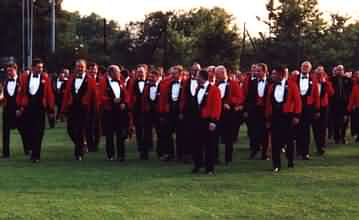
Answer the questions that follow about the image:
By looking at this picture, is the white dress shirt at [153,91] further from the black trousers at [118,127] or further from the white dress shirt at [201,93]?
the white dress shirt at [201,93]

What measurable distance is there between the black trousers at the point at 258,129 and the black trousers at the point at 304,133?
90cm

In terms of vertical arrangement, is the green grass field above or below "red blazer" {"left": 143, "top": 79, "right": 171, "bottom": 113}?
below

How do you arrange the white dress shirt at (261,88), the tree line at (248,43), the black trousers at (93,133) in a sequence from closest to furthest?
the white dress shirt at (261,88)
the black trousers at (93,133)
the tree line at (248,43)

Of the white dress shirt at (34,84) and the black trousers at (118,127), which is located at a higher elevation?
the white dress shirt at (34,84)

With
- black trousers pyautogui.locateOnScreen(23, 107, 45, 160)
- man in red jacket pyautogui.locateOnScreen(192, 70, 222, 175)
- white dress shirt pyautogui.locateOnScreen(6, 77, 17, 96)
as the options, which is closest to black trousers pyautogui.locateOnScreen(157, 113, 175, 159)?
black trousers pyautogui.locateOnScreen(23, 107, 45, 160)

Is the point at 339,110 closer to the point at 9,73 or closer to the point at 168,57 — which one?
the point at 9,73

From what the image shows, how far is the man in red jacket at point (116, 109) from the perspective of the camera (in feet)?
58.0

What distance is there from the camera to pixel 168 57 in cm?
5447

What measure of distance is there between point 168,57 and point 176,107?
3662cm

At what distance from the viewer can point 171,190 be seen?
42.9 feet

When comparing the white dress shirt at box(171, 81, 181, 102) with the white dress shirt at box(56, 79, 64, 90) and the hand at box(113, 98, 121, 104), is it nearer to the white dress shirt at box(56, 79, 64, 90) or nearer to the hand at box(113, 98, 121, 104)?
the hand at box(113, 98, 121, 104)

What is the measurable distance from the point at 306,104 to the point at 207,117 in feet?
14.7

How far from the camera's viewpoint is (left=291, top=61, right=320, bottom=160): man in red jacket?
60.8 feet

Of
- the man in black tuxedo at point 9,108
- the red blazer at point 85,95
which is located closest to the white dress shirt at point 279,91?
the red blazer at point 85,95
